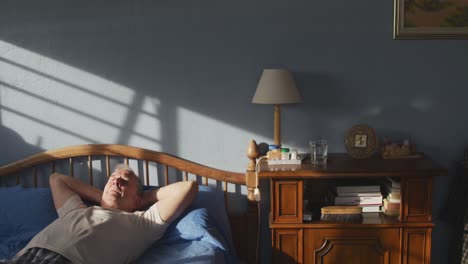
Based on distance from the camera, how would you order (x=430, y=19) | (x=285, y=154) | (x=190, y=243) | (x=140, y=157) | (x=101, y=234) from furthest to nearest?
(x=140, y=157), (x=430, y=19), (x=285, y=154), (x=190, y=243), (x=101, y=234)

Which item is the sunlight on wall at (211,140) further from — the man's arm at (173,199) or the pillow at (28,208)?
the pillow at (28,208)

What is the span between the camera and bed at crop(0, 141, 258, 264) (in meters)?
2.69

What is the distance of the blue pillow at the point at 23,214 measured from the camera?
104 inches

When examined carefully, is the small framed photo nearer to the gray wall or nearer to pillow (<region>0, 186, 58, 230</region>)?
the gray wall

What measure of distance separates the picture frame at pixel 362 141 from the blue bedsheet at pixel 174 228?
762mm

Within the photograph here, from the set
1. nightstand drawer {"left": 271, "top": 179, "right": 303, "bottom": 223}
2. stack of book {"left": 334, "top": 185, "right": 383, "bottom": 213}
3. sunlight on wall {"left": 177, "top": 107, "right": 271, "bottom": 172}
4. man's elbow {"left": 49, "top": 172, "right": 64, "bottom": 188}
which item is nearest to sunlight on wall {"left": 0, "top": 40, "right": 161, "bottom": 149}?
sunlight on wall {"left": 177, "top": 107, "right": 271, "bottom": 172}

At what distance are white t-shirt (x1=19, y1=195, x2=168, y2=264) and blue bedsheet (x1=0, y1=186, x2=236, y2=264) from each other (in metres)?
0.09

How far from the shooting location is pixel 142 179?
2.97 meters

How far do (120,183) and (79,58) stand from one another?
0.82 meters

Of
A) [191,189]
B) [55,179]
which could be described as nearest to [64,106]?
[55,179]

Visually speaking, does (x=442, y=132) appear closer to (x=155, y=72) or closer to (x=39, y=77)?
(x=155, y=72)

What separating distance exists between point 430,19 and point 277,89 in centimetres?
92

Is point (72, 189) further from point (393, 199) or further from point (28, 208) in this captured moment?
point (393, 199)

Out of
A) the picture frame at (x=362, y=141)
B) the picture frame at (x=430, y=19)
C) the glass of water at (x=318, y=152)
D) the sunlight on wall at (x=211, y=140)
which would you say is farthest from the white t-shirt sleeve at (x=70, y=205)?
the picture frame at (x=430, y=19)
